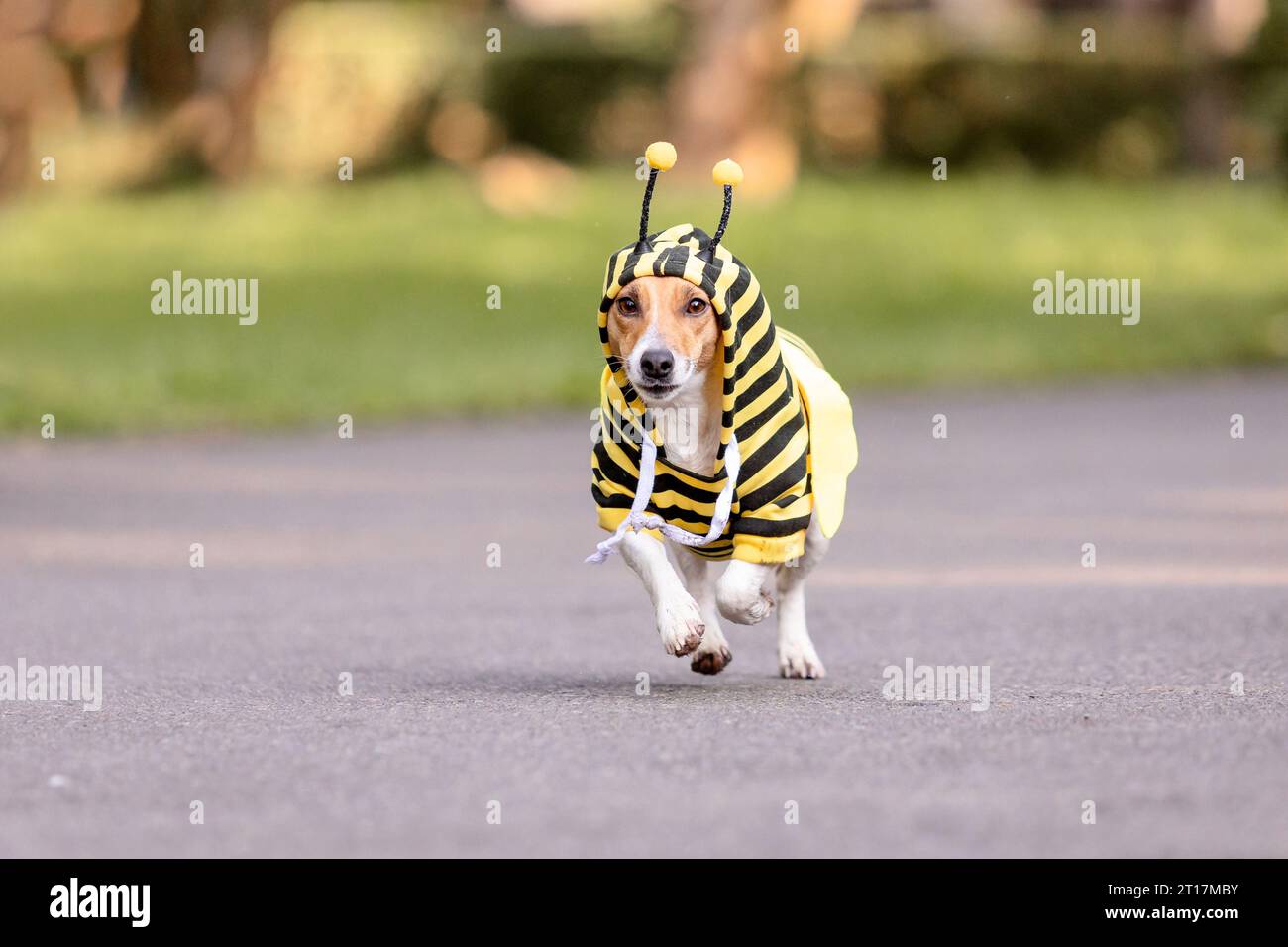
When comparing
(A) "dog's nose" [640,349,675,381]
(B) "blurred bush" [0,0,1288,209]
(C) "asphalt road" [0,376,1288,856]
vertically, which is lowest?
(C) "asphalt road" [0,376,1288,856]

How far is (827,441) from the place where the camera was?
25.2 ft

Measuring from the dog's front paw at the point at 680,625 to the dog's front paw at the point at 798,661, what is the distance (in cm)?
92

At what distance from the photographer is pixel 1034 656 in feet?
28.1

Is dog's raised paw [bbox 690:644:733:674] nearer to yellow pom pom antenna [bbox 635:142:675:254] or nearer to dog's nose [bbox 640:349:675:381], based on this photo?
dog's nose [bbox 640:349:675:381]

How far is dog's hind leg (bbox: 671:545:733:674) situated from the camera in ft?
25.3

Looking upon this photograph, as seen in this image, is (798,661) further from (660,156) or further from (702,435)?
(660,156)

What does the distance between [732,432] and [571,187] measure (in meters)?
22.2

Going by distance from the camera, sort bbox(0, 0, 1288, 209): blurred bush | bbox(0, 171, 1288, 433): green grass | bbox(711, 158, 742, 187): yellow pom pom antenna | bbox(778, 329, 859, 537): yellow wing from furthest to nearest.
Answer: bbox(0, 0, 1288, 209): blurred bush < bbox(0, 171, 1288, 433): green grass < bbox(778, 329, 859, 537): yellow wing < bbox(711, 158, 742, 187): yellow pom pom antenna

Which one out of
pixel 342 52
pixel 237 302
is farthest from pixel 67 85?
pixel 237 302

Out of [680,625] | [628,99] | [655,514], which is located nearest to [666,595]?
[680,625]

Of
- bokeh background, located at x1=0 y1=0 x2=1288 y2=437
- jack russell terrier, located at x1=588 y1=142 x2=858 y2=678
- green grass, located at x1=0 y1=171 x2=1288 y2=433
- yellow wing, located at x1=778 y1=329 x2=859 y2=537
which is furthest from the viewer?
bokeh background, located at x1=0 y1=0 x2=1288 y2=437

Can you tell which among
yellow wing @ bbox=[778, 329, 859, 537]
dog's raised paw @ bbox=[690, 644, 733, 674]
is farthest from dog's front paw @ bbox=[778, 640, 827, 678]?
yellow wing @ bbox=[778, 329, 859, 537]

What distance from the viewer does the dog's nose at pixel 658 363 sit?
7.00 m

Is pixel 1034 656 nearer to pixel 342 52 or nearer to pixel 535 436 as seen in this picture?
pixel 535 436
